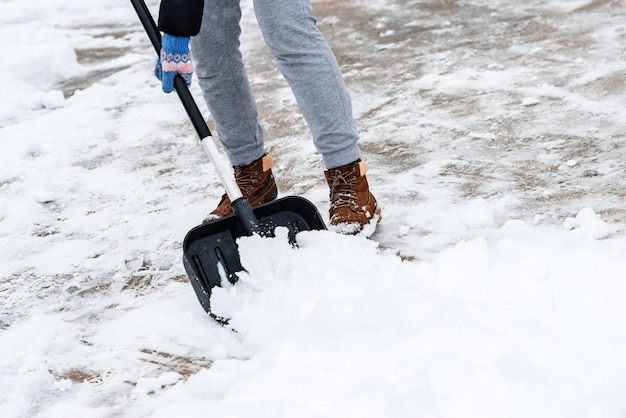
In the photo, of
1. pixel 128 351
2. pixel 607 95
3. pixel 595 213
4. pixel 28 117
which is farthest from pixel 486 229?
pixel 28 117

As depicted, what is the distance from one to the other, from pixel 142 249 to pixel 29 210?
0.67m

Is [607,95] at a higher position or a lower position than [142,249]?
lower

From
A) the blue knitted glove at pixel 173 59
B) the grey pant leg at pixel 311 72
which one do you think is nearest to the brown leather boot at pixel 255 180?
the grey pant leg at pixel 311 72

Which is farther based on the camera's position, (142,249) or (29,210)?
(29,210)

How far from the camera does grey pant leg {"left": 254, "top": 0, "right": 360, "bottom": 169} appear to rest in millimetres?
1930

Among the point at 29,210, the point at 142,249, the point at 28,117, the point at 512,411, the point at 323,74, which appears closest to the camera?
the point at 512,411

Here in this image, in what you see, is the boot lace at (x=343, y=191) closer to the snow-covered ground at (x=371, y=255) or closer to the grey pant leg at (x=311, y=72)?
the grey pant leg at (x=311, y=72)

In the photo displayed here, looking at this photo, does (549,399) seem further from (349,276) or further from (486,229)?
(486,229)

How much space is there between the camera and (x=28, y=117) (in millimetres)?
3896

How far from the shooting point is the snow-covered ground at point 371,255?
142 centimetres

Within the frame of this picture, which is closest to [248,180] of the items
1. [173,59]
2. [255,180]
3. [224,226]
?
[255,180]

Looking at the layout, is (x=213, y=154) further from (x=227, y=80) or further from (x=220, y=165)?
(x=227, y=80)

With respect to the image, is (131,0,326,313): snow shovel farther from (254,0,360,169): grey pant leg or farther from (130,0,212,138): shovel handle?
(254,0,360,169): grey pant leg

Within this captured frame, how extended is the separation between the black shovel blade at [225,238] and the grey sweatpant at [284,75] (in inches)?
8.9
